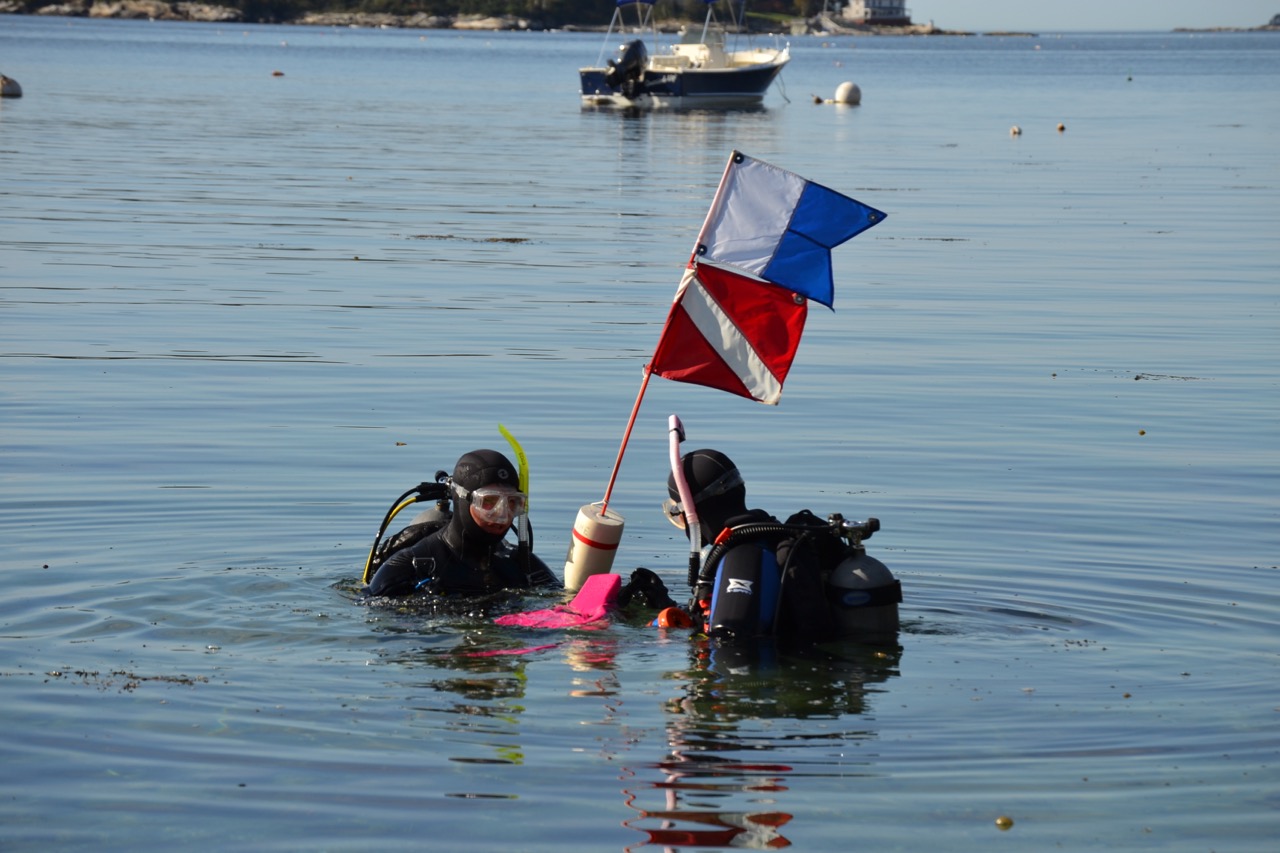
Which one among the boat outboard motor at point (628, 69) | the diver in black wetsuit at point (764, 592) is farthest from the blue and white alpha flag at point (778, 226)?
the boat outboard motor at point (628, 69)

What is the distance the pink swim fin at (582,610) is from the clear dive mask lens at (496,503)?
0.52m

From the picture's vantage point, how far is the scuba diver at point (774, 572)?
7.99m

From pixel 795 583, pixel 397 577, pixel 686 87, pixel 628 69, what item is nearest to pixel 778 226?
pixel 795 583

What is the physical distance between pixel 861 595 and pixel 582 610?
1531 mm

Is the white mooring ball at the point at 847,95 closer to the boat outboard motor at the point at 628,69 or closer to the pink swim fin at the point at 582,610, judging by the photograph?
the boat outboard motor at the point at 628,69

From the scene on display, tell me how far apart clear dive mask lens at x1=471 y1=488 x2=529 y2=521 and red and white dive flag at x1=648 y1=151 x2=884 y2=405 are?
98 cm

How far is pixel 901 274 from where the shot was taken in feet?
78.4

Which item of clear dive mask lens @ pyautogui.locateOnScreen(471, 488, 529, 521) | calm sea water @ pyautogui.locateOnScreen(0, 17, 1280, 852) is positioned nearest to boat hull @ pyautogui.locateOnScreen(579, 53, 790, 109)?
calm sea water @ pyautogui.locateOnScreen(0, 17, 1280, 852)

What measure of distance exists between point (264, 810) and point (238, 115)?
52.1 metres

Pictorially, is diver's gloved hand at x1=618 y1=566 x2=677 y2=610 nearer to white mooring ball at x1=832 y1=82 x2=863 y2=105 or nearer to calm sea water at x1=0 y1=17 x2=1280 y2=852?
calm sea water at x1=0 y1=17 x2=1280 y2=852

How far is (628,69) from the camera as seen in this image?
7031 cm

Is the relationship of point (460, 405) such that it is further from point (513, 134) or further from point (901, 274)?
point (513, 134)

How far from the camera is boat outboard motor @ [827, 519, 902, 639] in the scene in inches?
320

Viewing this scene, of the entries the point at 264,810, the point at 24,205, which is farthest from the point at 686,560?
the point at 24,205
